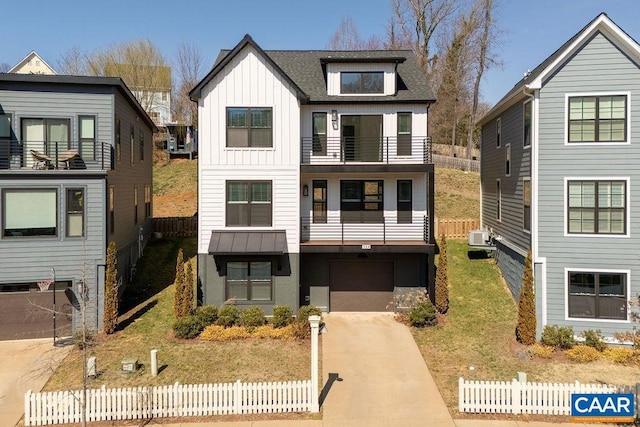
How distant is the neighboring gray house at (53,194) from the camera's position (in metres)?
15.2

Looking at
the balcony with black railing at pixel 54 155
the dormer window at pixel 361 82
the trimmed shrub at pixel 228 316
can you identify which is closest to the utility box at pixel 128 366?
the trimmed shrub at pixel 228 316

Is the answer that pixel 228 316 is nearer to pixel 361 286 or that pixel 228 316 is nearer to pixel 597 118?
pixel 361 286

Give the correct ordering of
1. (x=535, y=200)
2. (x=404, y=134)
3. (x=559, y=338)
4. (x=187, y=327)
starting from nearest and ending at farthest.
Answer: (x=559, y=338) → (x=187, y=327) → (x=535, y=200) → (x=404, y=134)

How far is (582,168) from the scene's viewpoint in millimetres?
15250

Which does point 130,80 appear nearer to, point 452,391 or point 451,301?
point 451,301

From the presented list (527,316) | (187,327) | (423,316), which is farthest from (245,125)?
(527,316)

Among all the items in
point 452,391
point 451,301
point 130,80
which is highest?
point 130,80

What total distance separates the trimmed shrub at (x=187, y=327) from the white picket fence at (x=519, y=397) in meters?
9.28

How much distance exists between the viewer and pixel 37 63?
36656 mm

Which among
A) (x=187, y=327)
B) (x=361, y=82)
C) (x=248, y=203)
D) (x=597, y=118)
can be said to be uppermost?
(x=361, y=82)

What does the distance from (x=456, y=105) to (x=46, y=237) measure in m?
41.5

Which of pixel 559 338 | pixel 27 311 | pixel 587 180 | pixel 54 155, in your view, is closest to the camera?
pixel 559 338

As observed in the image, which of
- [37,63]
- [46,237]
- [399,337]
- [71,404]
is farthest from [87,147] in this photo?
[37,63]

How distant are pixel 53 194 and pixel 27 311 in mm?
4460
